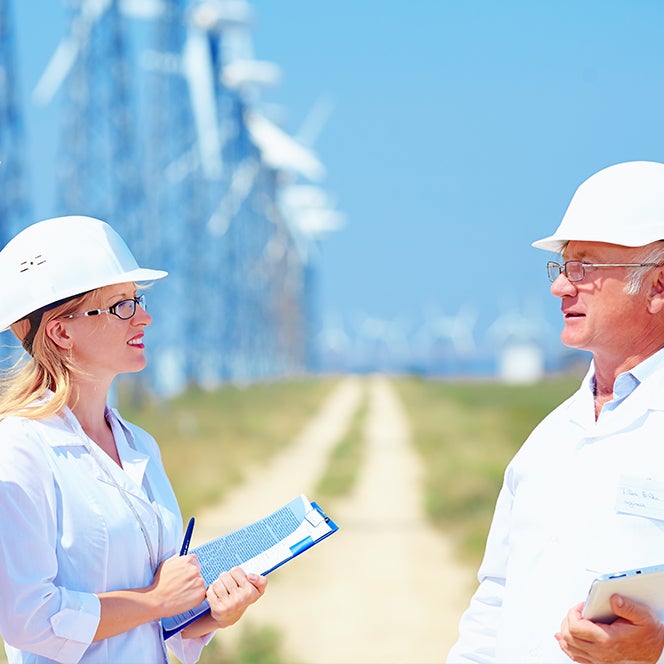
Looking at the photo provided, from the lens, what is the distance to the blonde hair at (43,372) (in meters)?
2.80

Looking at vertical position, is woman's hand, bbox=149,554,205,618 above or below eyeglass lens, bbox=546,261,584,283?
below

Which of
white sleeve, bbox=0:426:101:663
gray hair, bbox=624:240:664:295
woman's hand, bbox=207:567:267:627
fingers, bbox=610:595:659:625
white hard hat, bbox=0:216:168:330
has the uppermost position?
white hard hat, bbox=0:216:168:330

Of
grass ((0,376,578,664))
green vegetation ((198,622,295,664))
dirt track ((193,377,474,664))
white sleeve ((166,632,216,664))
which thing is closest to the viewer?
white sleeve ((166,632,216,664))

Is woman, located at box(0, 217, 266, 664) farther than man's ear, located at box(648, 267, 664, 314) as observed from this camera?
No

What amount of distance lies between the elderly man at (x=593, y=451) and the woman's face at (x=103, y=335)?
1153 millimetres

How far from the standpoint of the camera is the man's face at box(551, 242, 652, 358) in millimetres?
3045

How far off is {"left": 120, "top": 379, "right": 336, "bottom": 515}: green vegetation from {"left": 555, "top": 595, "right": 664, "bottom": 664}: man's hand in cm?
1149

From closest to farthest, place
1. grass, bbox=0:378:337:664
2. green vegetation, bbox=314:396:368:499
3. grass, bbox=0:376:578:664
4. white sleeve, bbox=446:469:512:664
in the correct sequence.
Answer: white sleeve, bbox=446:469:512:664 < grass, bbox=0:378:337:664 < grass, bbox=0:376:578:664 < green vegetation, bbox=314:396:368:499

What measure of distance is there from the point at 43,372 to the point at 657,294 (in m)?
1.66

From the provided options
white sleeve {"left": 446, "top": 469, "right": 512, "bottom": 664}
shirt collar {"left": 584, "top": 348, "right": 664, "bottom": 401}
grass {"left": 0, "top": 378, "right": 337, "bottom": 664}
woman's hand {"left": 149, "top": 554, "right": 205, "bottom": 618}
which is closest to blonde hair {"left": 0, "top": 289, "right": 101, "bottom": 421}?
woman's hand {"left": 149, "top": 554, "right": 205, "bottom": 618}

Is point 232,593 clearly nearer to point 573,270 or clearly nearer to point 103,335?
point 103,335

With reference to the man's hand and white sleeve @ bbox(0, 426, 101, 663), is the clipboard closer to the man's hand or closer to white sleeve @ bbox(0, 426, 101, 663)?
white sleeve @ bbox(0, 426, 101, 663)

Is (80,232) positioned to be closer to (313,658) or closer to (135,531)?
(135,531)

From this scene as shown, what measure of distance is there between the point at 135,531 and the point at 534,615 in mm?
1097
